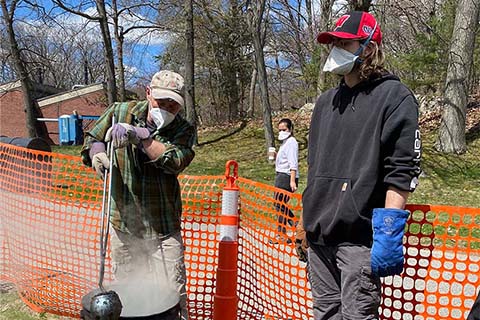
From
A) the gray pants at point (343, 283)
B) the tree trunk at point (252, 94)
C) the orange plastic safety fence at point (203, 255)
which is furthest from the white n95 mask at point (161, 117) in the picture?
the tree trunk at point (252, 94)

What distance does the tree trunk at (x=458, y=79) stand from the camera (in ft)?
41.5

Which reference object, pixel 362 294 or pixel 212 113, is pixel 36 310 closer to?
pixel 362 294

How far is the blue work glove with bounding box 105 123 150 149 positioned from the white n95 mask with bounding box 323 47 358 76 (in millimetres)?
1075

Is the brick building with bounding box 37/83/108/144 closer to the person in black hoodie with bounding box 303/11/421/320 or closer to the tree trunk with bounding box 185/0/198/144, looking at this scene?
the tree trunk with bounding box 185/0/198/144

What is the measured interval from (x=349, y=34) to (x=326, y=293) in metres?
1.30

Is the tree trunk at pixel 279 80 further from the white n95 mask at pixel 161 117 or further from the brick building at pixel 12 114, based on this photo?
the white n95 mask at pixel 161 117

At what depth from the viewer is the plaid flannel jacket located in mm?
2902

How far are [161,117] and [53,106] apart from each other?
113ft

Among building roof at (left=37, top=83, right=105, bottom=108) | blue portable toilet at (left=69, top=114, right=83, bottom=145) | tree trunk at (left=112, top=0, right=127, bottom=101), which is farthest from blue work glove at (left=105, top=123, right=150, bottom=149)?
building roof at (left=37, top=83, right=105, bottom=108)

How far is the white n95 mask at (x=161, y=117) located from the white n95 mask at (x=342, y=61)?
982 millimetres

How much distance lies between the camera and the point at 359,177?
226 centimetres

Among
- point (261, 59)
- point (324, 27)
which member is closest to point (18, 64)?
point (261, 59)

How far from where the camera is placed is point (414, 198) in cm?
980

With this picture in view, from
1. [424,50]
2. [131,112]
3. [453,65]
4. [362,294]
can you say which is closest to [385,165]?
[362,294]
